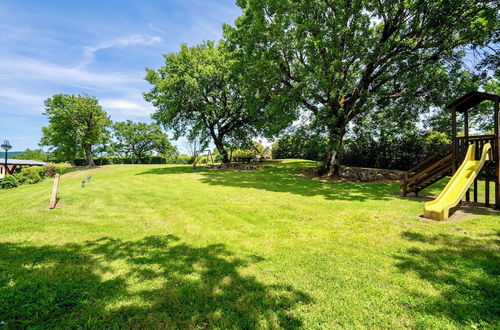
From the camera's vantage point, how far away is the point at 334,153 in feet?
54.3

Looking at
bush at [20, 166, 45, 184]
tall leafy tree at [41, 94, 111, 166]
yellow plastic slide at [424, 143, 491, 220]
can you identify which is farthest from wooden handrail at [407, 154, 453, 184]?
tall leafy tree at [41, 94, 111, 166]

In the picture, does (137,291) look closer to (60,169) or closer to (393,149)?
(393,149)

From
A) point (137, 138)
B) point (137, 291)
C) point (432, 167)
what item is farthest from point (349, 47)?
point (137, 138)

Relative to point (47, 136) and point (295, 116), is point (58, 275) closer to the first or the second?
point (295, 116)

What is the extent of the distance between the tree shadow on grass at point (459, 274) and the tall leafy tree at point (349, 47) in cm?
999

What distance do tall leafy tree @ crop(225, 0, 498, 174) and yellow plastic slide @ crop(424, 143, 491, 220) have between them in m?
6.64

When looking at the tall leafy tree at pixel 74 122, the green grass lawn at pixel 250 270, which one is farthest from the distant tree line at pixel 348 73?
the tall leafy tree at pixel 74 122

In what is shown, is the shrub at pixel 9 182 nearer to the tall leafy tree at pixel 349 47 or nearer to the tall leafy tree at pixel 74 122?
the tall leafy tree at pixel 74 122

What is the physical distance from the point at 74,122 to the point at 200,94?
2354 centimetres

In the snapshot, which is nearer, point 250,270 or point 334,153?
point 250,270

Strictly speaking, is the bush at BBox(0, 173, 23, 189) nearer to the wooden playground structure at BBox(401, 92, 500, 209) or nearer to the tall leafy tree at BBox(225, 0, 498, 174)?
the tall leafy tree at BBox(225, 0, 498, 174)

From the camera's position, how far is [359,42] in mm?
12906

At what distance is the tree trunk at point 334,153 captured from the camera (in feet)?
47.4

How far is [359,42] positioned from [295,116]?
240 inches
